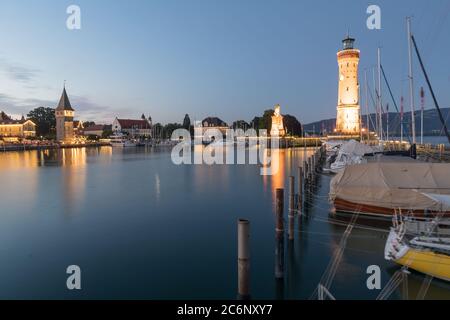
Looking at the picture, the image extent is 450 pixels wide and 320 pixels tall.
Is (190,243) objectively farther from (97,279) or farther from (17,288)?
(17,288)

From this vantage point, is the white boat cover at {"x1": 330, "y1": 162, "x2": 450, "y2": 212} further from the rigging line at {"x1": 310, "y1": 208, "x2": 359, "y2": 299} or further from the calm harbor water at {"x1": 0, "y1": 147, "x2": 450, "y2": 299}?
the rigging line at {"x1": 310, "y1": 208, "x2": 359, "y2": 299}

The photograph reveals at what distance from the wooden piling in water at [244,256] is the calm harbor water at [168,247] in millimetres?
2348

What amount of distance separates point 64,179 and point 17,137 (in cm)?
11983

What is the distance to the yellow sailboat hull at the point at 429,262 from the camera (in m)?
11.6

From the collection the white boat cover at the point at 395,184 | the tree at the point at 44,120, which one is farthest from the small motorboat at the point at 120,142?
the white boat cover at the point at 395,184

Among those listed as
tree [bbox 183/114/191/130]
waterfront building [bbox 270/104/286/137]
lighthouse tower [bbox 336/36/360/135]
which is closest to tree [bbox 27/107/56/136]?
tree [bbox 183/114/191/130]

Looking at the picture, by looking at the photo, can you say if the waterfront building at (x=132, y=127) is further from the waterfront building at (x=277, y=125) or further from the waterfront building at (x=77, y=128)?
the waterfront building at (x=277, y=125)

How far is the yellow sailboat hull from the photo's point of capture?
11.6 metres

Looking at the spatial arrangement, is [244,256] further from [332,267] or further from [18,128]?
[18,128]

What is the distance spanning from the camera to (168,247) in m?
18.0

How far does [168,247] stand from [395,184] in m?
11.6

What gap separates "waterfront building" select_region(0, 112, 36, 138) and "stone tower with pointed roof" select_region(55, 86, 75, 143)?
34.2ft
